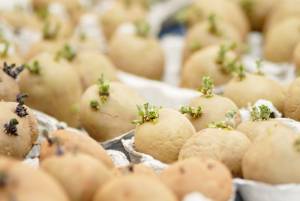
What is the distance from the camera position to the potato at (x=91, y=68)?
61.4 inches

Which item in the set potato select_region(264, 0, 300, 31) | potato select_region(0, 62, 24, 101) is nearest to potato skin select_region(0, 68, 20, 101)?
potato select_region(0, 62, 24, 101)

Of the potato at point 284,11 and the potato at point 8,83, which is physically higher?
the potato at point 284,11

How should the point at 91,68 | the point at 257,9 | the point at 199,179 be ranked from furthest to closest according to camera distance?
the point at 257,9
the point at 91,68
the point at 199,179

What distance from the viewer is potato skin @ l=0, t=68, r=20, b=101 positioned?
126 cm

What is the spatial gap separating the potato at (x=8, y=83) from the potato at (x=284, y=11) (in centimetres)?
93

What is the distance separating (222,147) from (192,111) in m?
0.18

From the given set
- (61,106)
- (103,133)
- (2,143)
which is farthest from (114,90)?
(2,143)

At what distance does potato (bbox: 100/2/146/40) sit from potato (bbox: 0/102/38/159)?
3.30ft

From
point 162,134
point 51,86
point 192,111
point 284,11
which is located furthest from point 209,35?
point 162,134

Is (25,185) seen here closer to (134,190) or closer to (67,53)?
(134,190)

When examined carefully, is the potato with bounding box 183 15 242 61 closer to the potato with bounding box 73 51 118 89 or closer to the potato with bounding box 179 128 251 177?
the potato with bounding box 73 51 118 89

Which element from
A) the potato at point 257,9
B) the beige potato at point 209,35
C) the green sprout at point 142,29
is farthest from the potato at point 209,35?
the potato at point 257,9

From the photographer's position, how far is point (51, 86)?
146cm

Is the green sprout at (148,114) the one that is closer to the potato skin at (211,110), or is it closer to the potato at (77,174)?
the potato skin at (211,110)
